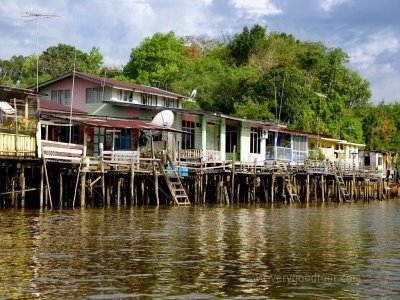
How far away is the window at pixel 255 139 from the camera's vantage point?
48.3 m

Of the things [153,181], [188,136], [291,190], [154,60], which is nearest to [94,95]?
[188,136]

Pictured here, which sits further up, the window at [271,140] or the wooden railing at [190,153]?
the window at [271,140]

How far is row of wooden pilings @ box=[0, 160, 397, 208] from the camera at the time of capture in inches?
1218

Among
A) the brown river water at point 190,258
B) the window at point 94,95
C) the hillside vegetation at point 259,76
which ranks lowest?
the brown river water at point 190,258

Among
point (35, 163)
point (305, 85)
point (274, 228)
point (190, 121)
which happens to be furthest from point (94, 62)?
point (274, 228)

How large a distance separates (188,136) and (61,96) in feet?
28.0

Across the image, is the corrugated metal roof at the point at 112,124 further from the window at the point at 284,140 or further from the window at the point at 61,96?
the window at the point at 284,140

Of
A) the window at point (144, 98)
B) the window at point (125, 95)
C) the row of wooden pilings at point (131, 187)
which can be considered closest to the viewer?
the row of wooden pilings at point (131, 187)

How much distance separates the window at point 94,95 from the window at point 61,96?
1.43 meters

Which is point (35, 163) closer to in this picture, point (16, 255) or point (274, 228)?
point (274, 228)

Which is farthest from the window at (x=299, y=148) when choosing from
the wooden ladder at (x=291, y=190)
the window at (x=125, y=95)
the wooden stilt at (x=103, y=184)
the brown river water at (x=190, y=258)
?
the brown river water at (x=190, y=258)

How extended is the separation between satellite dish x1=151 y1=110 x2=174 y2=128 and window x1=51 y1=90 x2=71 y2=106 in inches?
291

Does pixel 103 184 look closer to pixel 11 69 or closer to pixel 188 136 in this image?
pixel 188 136

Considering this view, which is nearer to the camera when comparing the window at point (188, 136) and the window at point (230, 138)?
the window at point (188, 136)
